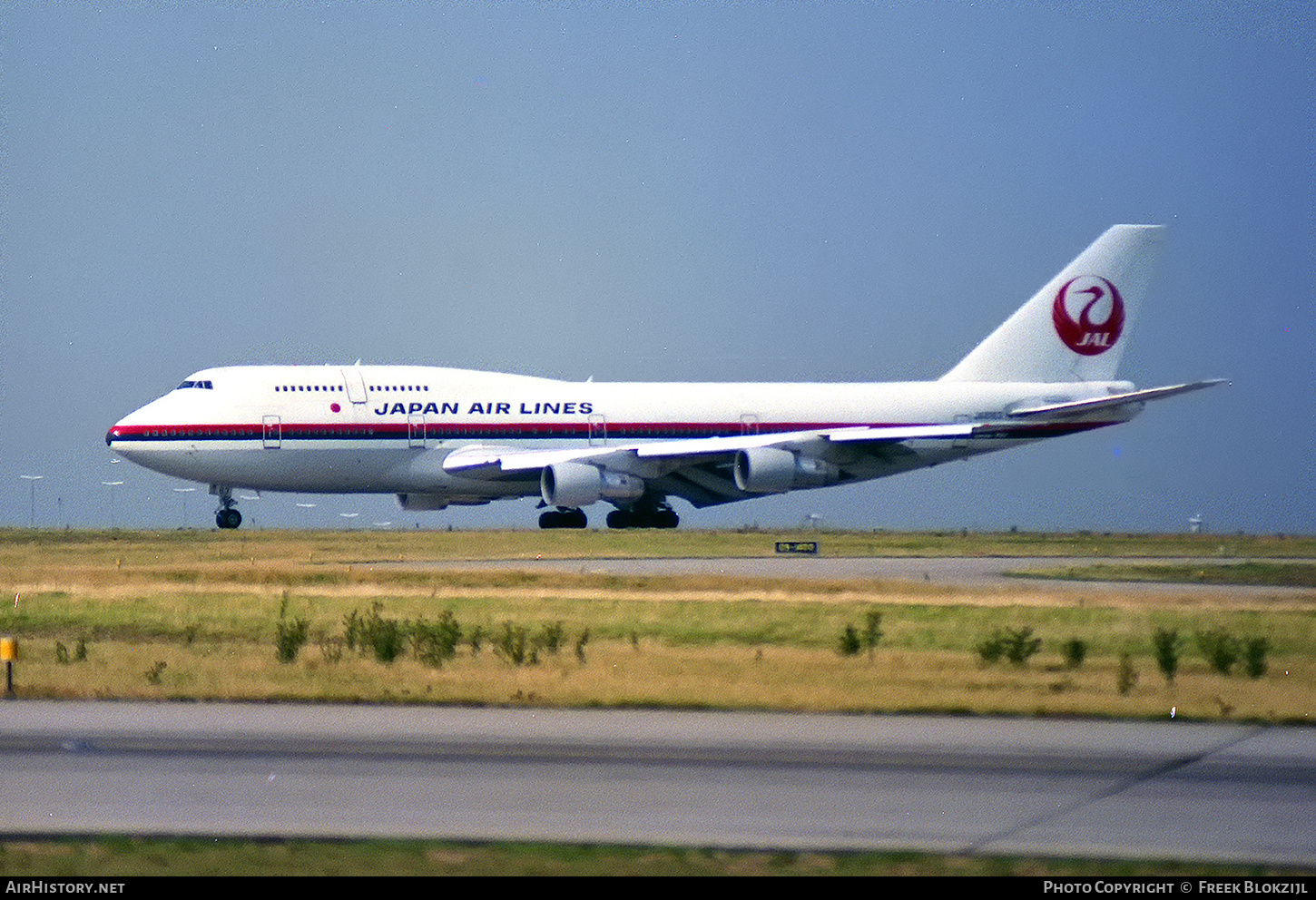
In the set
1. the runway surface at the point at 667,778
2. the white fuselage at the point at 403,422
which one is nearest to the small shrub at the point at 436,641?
the runway surface at the point at 667,778

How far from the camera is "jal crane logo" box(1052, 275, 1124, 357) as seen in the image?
192 ft

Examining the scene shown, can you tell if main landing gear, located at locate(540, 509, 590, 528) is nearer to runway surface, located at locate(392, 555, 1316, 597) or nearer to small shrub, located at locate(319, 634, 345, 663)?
runway surface, located at locate(392, 555, 1316, 597)

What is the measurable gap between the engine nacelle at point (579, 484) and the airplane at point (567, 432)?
5 centimetres

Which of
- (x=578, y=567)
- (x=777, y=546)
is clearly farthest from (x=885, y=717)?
(x=777, y=546)

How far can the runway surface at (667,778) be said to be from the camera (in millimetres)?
10758

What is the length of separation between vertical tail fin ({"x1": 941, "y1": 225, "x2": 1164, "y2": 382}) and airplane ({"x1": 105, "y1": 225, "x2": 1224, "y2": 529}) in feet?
3.84

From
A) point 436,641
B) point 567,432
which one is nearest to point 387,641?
point 436,641

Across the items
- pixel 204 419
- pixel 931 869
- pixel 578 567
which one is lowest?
pixel 931 869

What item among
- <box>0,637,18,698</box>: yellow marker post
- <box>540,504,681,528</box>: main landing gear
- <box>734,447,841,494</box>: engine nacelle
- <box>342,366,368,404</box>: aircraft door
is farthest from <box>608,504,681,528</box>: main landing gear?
<box>0,637,18,698</box>: yellow marker post

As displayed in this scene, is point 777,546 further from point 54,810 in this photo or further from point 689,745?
point 54,810

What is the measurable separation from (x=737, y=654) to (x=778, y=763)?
809 cm

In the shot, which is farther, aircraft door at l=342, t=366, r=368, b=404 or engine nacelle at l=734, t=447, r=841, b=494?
aircraft door at l=342, t=366, r=368, b=404

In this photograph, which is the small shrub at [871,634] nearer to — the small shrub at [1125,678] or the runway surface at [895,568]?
the small shrub at [1125,678]
